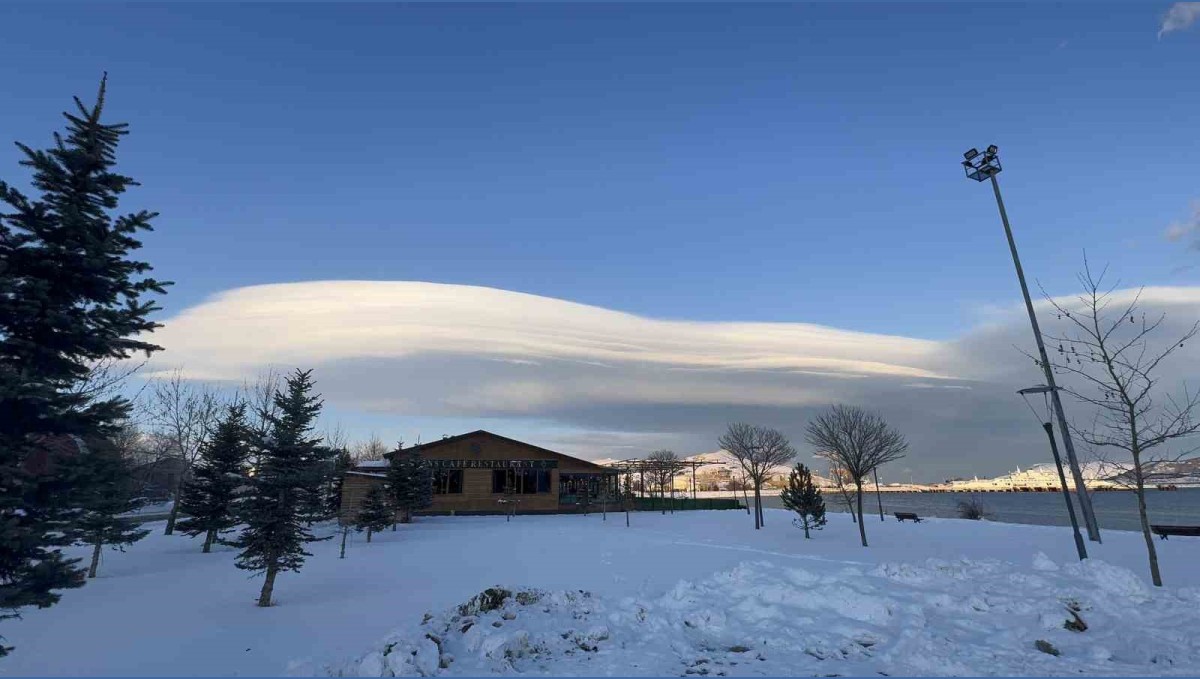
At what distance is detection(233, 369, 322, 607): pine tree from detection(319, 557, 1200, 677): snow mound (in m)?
6.52

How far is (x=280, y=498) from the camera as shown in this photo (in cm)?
1507

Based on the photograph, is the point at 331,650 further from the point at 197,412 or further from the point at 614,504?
the point at 614,504

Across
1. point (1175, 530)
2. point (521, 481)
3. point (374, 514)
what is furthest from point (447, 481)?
point (1175, 530)

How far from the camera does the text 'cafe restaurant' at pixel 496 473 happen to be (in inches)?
1864

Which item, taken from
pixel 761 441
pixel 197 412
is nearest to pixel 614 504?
pixel 761 441

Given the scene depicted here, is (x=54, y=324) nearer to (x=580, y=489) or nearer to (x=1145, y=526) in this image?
(x=1145, y=526)

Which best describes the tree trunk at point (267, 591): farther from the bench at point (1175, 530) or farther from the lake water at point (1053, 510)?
the lake water at point (1053, 510)

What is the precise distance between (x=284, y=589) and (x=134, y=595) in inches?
153

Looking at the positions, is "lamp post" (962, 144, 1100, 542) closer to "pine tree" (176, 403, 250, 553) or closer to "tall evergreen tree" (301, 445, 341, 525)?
"tall evergreen tree" (301, 445, 341, 525)

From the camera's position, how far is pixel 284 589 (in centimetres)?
1593

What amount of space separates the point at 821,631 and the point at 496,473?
4240 cm

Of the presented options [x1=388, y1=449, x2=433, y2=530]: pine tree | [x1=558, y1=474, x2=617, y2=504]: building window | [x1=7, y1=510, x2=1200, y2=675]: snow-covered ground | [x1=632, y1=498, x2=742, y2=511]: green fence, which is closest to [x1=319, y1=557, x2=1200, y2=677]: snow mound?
[x1=7, y1=510, x2=1200, y2=675]: snow-covered ground

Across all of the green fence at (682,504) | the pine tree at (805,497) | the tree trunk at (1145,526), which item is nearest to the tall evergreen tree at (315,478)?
the tree trunk at (1145,526)

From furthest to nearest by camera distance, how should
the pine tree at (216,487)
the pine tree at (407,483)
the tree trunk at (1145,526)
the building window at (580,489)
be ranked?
1. the building window at (580,489)
2. the pine tree at (407,483)
3. the pine tree at (216,487)
4. the tree trunk at (1145,526)
